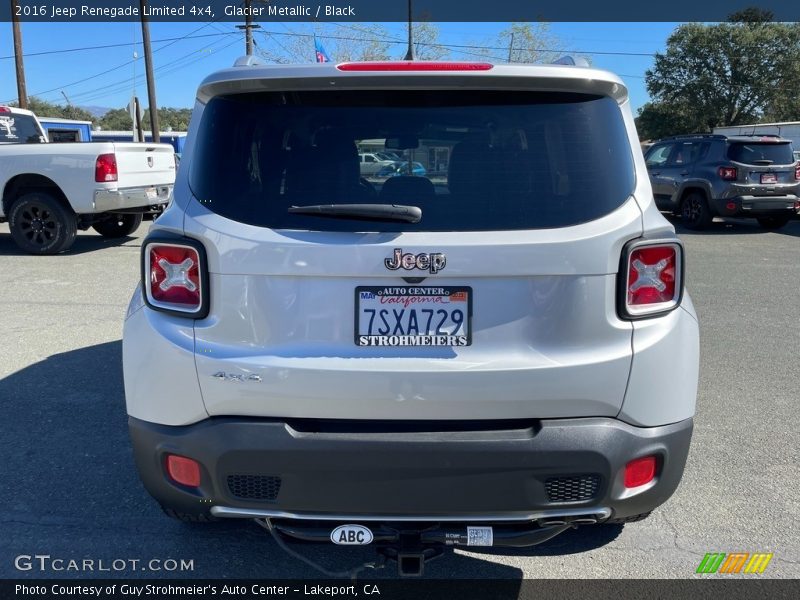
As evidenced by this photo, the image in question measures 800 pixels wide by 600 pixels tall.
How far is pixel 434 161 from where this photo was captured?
240 centimetres

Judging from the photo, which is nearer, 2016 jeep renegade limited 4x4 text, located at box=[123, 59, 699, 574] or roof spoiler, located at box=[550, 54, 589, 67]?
2016 jeep renegade limited 4x4 text, located at box=[123, 59, 699, 574]

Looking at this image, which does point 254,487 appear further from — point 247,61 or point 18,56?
point 18,56

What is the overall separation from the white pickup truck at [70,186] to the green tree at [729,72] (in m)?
50.6

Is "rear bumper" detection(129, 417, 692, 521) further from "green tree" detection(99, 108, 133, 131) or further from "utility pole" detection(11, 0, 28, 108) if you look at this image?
"green tree" detection(99, 108, 133, 131)

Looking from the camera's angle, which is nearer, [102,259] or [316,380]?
[316,380]

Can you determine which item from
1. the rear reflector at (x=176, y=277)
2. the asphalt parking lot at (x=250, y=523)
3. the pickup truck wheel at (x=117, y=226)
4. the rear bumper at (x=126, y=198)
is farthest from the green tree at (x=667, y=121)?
the rear reflector at (x=176, y=277)

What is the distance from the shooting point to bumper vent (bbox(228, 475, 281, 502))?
2258 mm

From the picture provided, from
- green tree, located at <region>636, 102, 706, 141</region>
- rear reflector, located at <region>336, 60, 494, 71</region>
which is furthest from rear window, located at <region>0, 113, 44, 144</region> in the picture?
green tree, located at <region>636, 102, 706, 141</region>

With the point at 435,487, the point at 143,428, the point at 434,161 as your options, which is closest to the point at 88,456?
the point at 143,428

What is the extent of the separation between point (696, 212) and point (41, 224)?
472 inches

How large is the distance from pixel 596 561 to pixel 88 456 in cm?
271

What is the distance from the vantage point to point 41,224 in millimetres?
10078

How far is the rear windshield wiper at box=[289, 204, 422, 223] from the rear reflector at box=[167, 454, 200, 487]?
0.92 m
